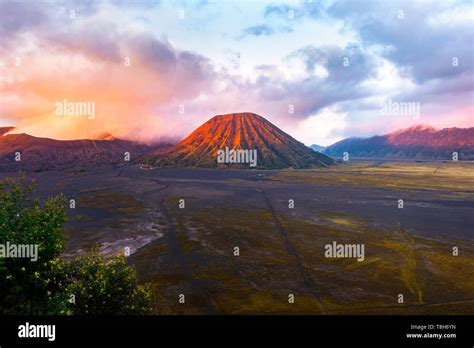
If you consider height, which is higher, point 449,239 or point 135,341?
point 135,341

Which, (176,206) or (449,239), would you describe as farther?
(176,206)

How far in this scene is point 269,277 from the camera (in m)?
45.1

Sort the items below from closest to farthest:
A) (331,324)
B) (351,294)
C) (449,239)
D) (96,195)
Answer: (331,324) < (351,294) < (449,239) < (96,195)

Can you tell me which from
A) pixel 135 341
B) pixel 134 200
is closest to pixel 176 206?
pixel 134 200

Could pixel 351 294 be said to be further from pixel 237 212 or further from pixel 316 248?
pixel 237 212

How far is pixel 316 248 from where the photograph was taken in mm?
58344

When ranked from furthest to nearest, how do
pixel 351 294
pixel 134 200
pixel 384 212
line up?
1. pixel 134 200
2. pixel 384 212
3. pixel 351 294

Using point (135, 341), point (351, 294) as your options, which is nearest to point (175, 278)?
point (351, 294)

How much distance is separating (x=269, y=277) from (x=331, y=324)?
1498 inches

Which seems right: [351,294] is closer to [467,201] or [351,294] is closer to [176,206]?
[176,206]

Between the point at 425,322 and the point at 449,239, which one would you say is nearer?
the point at 425,322

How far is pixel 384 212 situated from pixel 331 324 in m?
91.0

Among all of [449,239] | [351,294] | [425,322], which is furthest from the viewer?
[449,239]

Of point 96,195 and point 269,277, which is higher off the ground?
point 96,195
